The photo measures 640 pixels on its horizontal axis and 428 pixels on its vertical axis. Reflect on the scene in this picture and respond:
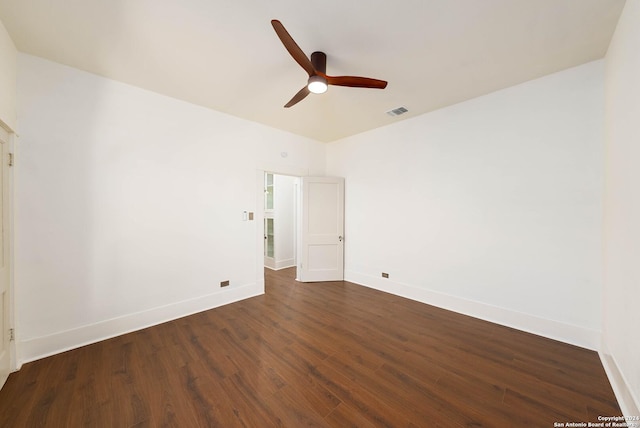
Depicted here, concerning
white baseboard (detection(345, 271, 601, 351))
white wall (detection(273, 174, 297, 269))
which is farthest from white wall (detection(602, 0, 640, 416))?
white wall (detection(273, 174, 297, 269))

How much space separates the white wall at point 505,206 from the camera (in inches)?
92.1

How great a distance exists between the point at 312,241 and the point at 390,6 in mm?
3582

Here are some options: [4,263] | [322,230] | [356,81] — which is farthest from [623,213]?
[4,263]

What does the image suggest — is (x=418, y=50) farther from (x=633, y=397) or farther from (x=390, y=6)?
(x=633, y=397)

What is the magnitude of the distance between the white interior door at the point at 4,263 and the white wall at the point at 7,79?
15cm

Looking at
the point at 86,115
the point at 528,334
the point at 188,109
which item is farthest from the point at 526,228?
the point at 86,115

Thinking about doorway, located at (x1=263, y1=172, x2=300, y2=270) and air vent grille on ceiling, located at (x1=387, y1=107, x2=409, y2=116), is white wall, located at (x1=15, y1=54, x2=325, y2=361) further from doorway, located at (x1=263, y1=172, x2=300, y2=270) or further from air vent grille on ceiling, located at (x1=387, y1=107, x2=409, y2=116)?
air vent grille on ceiling, located at (x1=387, y1=107, x2=409, y2=116)

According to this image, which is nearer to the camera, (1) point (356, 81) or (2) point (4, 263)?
(2) point (4, 263)

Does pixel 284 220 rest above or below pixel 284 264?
above

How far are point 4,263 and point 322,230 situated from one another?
382 cm

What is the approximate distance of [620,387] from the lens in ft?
5.45

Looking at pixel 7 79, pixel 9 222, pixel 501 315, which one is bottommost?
pixel 501 315

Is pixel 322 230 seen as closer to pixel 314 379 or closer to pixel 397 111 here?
pixel 397 111

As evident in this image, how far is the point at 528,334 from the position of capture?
8.47 ft
